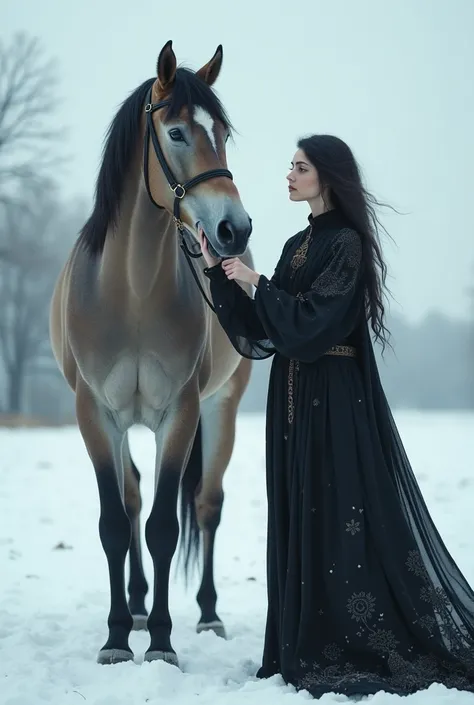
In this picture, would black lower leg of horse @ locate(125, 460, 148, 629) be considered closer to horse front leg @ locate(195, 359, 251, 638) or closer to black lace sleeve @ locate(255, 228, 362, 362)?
horse front leg @ locate(195, 359, 251, 638)

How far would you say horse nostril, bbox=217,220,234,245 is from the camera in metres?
3.13

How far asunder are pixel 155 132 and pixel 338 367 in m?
1.22

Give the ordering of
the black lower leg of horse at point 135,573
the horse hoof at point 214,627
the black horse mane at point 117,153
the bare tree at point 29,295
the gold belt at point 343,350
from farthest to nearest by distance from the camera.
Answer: the bare tree at point 29,295
the black lower leg of horse at point 135,573
the horse hoof at point 214,627
the black horse mane at point 117,153
the gold belt at point 343,350

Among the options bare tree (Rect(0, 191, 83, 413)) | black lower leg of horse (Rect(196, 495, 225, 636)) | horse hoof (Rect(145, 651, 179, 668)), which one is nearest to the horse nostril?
horse hoof (Rect(145, 651, 179, 668))

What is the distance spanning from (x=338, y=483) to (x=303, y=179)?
1183mm

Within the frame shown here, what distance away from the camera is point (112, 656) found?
3.57 metres

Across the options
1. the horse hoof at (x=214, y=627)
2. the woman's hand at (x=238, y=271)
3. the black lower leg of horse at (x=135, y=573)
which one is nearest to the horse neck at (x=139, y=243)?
the woman's hand at (x=238, y=271)

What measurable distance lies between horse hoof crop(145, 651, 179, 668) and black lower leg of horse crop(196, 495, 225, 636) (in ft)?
3.07

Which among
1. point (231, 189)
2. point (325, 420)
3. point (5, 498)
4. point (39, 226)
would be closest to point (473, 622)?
point (325, 420)

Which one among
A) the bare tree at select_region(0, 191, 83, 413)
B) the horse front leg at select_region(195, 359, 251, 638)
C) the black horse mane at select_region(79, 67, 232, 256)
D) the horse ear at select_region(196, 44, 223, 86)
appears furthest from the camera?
the bare tree at select_region(0, 191, 83, 413)

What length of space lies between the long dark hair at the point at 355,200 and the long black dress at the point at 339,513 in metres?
0.07

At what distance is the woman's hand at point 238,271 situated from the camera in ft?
10.4

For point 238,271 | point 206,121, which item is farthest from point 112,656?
point 206,121

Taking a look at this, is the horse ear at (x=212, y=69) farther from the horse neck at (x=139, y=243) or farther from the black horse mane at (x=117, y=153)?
the horse neck at (x=139, y=243)
